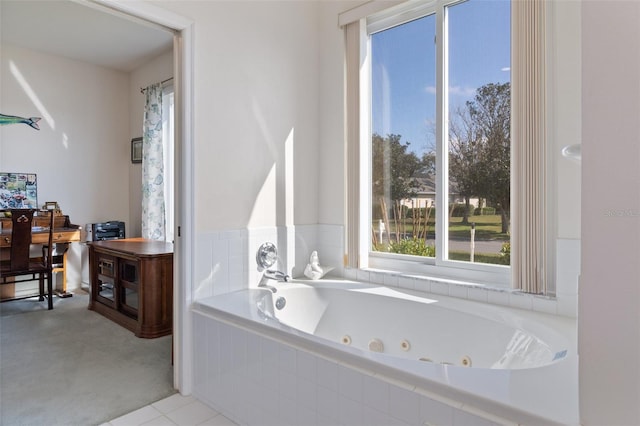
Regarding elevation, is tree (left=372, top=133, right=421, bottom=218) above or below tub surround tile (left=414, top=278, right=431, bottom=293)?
above

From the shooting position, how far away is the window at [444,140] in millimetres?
2066

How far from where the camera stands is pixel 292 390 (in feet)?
5.45

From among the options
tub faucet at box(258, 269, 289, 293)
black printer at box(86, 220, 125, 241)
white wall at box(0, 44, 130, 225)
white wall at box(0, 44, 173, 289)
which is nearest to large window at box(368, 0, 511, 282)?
tub faucet at box(258, 269, 289, 293)

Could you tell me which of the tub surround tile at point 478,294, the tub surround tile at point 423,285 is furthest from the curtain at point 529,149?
the tub surround tile at point 423,285

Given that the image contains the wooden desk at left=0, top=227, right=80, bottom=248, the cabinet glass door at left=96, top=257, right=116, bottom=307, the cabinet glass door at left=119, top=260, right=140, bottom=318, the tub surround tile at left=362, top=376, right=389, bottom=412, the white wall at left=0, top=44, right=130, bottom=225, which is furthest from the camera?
the white wall at left=0, top=44, right=130, bottom=225

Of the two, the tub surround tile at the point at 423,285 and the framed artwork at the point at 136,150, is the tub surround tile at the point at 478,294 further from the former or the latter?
the framed artwork at the point at 136,150

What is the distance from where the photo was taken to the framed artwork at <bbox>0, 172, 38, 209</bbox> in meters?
4.25

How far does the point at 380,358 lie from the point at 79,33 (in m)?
4.38

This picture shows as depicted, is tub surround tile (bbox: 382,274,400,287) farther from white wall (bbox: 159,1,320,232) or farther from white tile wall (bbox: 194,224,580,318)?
white wall (bbox: 159,1,320,232)

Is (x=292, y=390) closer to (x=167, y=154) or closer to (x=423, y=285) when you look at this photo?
(x=423, y=285)

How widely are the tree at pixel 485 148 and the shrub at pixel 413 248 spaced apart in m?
0.43

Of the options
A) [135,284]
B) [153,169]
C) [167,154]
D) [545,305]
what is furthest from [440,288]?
[167,154]

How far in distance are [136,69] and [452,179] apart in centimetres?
447

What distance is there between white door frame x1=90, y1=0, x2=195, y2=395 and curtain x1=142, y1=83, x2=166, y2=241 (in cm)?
262
